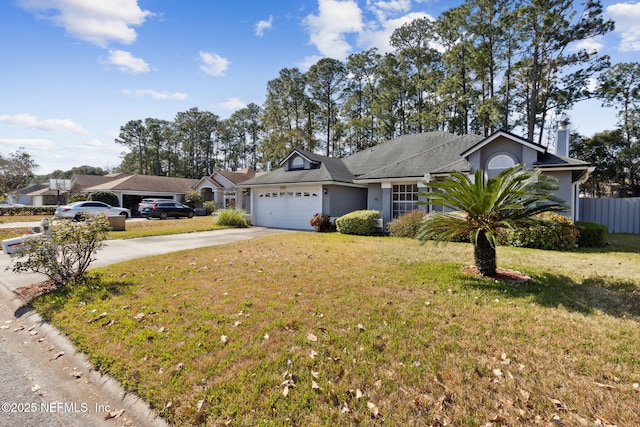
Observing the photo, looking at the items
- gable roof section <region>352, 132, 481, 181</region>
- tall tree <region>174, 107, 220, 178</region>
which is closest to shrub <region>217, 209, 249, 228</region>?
gable roof section <region>352, 132, 481, 181</region>

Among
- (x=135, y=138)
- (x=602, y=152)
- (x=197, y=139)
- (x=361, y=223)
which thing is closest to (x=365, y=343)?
(x=361, y=223)

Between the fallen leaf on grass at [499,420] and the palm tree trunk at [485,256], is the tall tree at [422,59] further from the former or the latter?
the fallen leaf on grass at [499,420]

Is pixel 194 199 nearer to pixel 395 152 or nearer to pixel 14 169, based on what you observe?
pixel 395 152

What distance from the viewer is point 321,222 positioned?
1628cm

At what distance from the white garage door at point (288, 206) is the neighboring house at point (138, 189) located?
21.3 meters

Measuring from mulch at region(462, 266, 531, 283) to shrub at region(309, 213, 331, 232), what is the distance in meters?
9.57

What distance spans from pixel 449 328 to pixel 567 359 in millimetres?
1244

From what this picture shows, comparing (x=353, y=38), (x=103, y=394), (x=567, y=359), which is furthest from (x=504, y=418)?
(x=353, y=38)

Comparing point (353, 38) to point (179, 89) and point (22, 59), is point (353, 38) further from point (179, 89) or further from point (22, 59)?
point (22, 59)

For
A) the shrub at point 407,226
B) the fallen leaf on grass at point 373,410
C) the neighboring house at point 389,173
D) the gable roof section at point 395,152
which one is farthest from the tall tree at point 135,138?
the fallen leaf on grass at point 373,410

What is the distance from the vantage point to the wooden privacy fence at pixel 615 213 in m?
17.1

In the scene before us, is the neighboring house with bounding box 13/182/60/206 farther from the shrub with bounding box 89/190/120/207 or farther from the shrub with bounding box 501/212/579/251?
the shrub with bounding box 501/212/579/251

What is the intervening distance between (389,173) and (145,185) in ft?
102

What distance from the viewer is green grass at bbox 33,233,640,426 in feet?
8.80
